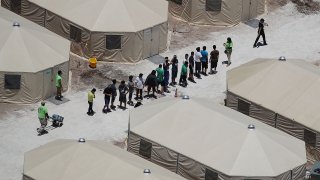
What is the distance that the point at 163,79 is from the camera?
6091 cm

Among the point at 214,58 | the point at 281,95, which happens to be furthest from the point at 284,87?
the point at 214,58

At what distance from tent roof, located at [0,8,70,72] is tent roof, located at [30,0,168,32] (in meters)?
2.38

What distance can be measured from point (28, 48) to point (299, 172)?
15.0 m

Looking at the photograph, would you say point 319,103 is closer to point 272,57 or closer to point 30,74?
point 272,57

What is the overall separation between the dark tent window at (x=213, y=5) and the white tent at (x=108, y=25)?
12.2 ft

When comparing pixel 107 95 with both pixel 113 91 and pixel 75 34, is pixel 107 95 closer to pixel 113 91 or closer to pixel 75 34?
pixel 113 91

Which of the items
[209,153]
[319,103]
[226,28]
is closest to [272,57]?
[226,28]

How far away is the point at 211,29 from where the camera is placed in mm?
68688

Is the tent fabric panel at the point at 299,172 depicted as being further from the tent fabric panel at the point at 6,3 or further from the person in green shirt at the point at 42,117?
the tent fabric panel at the point at 6,3

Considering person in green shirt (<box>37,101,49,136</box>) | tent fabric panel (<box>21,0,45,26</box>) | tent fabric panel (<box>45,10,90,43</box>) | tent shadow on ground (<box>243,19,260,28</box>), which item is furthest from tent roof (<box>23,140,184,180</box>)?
tent shadow on ground (<box>243,19,260,28</box>)

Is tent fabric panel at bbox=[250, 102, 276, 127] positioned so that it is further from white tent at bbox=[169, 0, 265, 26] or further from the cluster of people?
white tent at bbox=[169, 0, 265, 26]

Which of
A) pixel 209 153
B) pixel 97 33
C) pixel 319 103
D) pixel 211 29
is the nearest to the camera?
pixel 209 153

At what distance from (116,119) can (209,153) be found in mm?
6813

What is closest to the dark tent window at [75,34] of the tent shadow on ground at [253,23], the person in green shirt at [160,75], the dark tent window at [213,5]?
the person in green shirt at [160,75]
